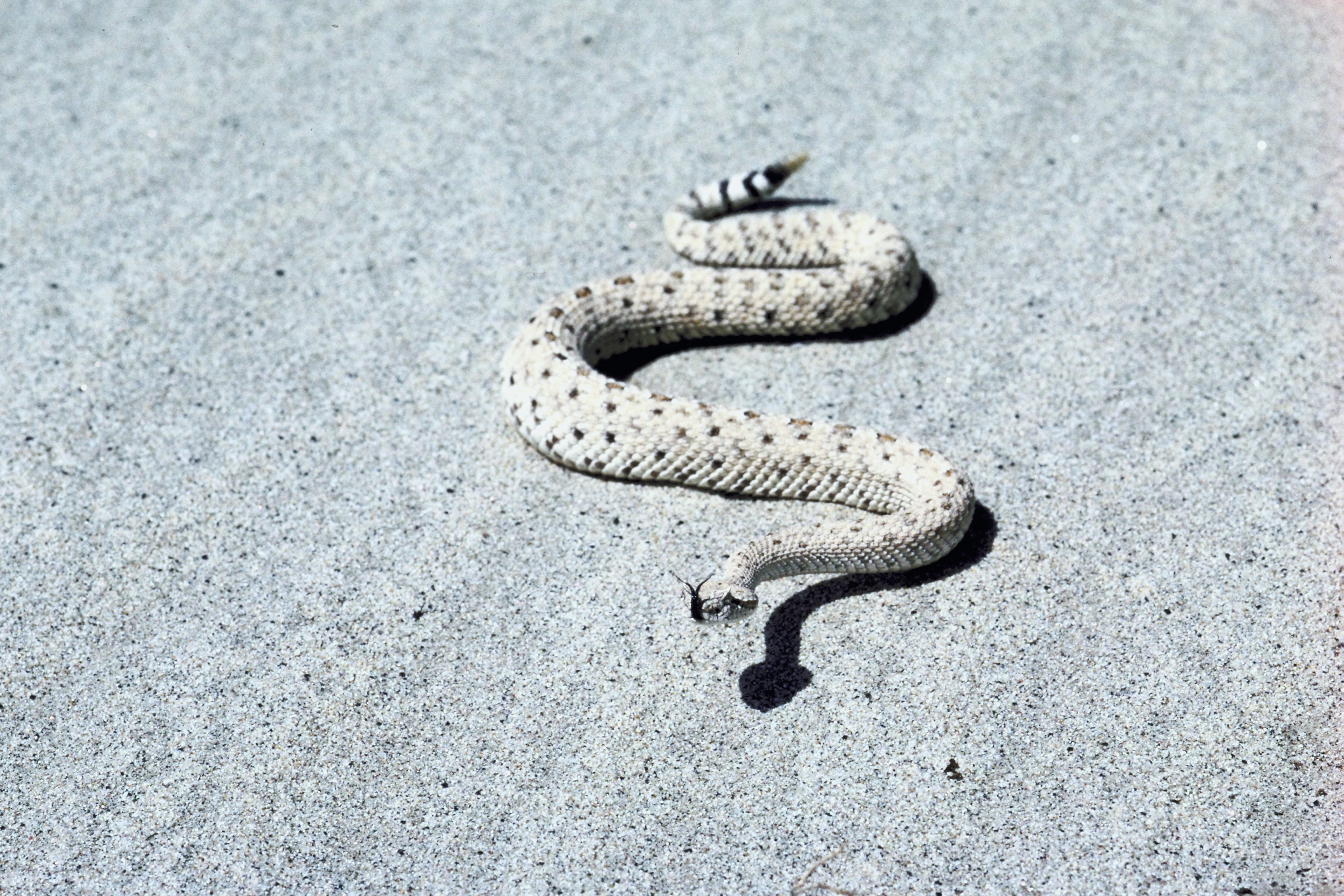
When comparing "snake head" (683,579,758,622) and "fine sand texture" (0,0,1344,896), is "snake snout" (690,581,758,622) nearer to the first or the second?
"snake head" (683,579,758,622)

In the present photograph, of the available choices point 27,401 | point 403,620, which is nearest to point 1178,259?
point 403,620

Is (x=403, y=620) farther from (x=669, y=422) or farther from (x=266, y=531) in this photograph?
(x=669, y=422)

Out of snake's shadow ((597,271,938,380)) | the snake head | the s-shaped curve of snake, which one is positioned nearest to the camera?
the snake head

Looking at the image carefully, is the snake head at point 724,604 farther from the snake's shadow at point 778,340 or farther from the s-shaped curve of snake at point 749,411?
the snake's shadow at point 778,340

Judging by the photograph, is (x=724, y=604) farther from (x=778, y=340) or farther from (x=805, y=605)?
(x=778, y=340)

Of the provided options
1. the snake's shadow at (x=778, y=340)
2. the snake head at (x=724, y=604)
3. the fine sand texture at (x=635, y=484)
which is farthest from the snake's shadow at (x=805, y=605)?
the snake's shadow at (x=778, y=340)

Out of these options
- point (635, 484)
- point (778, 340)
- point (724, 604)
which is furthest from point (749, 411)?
point (724, 604)

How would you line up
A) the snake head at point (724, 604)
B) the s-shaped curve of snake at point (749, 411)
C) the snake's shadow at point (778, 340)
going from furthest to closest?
the snake's shadow at point (778, 340) < the s-shaped curve of snake at point (749, 411) < the snake head at point (724, 604)

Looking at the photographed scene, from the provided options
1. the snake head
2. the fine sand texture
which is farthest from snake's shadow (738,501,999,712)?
the snake head
